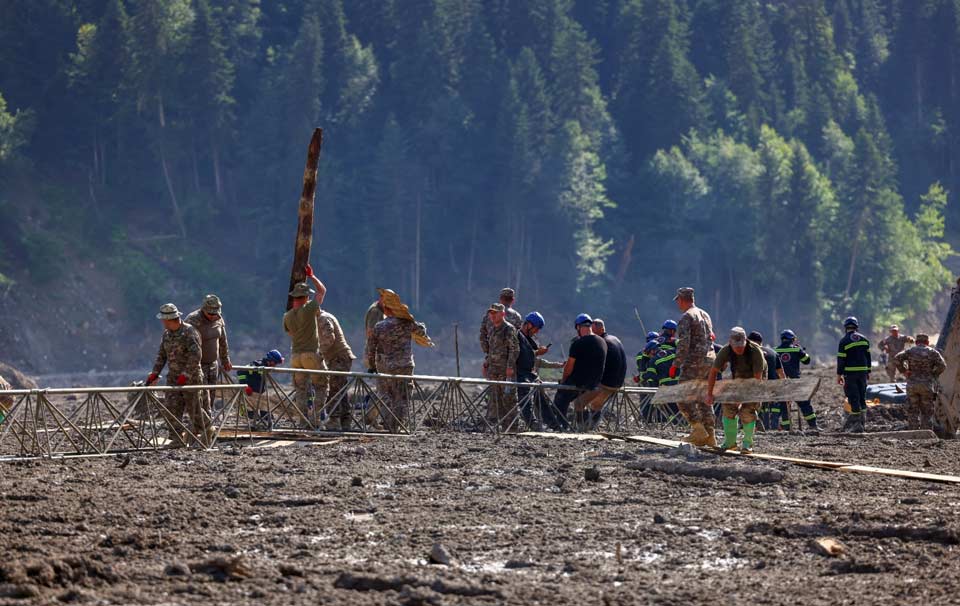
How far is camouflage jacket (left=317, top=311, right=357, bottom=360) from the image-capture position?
18.9m

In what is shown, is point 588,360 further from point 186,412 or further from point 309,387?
point 186,412

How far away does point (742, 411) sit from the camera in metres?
16.0

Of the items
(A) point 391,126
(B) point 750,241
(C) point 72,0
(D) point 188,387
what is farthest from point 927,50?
(D) point 188,387

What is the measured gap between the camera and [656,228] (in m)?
79.2

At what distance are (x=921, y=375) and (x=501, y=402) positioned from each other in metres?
5.61

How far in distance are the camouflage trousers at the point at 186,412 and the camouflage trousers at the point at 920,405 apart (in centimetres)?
952

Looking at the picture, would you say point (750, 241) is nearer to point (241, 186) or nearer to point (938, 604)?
point (241, 186)

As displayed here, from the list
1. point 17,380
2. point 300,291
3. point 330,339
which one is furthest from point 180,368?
point 17,380

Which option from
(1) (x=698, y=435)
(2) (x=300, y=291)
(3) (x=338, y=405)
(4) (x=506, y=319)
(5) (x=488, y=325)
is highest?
(2) (x=300, y=291)

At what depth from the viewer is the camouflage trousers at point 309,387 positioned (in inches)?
712

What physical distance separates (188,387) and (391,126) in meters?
57.0

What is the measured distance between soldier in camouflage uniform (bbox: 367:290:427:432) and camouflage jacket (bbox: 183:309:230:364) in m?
2.37

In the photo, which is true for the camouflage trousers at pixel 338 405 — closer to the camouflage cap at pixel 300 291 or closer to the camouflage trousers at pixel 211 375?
the camouflage cap at pixel 300 291

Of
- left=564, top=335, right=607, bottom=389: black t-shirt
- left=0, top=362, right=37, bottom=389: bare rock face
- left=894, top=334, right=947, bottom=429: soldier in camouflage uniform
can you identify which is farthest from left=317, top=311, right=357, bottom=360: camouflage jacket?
left=0, top=362, right=37, bottom=389: bare rock face
